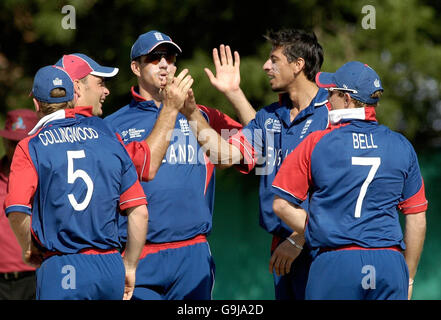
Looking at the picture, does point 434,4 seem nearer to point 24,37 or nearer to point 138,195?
point 24,37

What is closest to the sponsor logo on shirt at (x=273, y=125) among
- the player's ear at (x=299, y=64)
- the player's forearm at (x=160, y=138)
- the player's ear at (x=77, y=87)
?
the player's ear at (x=299, y=64)

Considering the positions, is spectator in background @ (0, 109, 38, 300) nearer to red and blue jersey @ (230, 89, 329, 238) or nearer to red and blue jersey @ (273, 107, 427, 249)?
red and blue jersey @ (230, 89, 329, 238)

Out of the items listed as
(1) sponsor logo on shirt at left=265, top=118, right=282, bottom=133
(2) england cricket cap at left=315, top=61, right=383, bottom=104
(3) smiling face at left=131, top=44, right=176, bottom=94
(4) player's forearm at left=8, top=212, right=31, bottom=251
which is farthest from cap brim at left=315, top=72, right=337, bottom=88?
(4) player's forearm at left=8, top=212, right=31, bottom=251

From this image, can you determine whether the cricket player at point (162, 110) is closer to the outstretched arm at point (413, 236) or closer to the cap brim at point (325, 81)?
the cap brim at point (325, 81)

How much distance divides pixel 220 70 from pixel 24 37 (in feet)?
18.4

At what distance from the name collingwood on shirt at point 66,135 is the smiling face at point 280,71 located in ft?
6.05

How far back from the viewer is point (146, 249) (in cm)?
588

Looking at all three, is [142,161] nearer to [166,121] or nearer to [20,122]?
[166,121]

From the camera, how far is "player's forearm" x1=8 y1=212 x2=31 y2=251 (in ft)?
15.5

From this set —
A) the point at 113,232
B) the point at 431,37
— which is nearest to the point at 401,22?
the point at 431,37

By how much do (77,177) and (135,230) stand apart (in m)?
0.57

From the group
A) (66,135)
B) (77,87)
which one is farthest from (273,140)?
(66,135)

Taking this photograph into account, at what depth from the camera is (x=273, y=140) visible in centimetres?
597

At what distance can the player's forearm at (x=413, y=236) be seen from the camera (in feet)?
17.1
